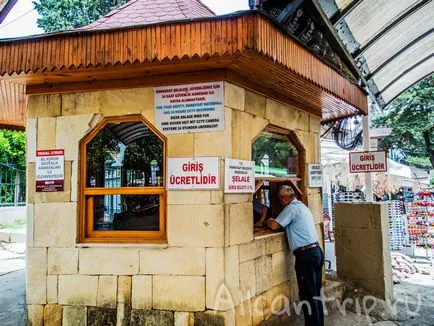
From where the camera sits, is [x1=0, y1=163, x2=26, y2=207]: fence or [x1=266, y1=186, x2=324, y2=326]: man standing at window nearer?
[x1=266, y1=186, x2=324, y2=326]: man standing at window

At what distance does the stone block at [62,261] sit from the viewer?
4547 millimetres

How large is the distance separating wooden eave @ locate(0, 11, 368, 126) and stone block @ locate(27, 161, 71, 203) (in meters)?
1.06

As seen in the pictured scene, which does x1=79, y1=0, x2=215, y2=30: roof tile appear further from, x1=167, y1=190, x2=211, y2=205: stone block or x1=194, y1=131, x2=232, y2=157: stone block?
x1=167, y1=190, x2=211, y2=205: stone block

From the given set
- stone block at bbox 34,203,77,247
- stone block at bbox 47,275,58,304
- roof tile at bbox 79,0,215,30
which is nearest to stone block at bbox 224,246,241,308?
stone block at bbox 34,203,77,247

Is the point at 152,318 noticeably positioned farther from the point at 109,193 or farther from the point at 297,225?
the point at 297,225

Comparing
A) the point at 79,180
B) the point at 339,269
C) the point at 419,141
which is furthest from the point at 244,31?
the point at 419,141

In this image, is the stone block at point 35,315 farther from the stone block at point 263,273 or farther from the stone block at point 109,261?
the stone block at point 263,273

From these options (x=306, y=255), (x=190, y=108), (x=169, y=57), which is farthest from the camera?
(x=306, y=255)

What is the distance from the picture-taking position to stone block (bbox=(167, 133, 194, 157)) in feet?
14.5

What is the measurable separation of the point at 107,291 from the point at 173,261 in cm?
90

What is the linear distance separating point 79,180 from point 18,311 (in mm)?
2644

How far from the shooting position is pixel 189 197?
4.36m

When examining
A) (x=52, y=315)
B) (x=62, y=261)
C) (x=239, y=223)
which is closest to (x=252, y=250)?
(x=239, y=223)

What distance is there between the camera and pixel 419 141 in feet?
62.6
